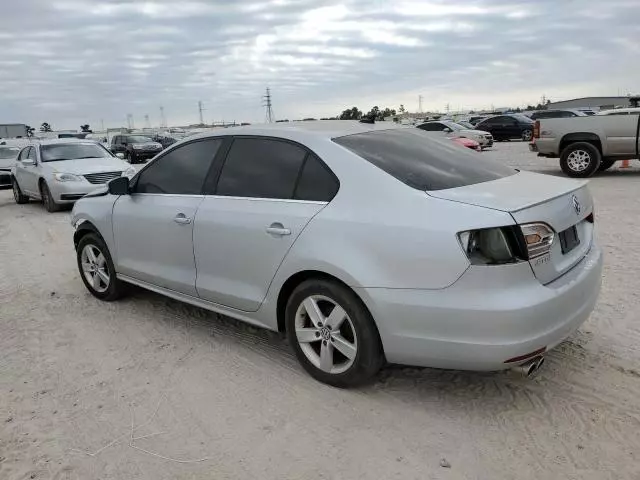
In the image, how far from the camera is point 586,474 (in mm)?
2605

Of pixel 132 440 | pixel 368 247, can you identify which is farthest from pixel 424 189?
pixel 132 440

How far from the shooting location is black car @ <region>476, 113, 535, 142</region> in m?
32.2

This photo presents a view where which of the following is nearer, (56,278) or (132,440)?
(132,440)

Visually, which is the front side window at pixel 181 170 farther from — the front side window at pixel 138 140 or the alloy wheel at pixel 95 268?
the front side window at pixel 138 140

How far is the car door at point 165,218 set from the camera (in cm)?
427

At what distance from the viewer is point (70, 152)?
517 inches

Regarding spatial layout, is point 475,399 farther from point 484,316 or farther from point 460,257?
point 460,257

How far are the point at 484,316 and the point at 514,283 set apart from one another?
0.76 ft

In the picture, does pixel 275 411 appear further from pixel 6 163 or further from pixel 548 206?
pixel 6 163

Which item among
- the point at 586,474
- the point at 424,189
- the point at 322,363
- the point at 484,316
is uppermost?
the point at 424,189

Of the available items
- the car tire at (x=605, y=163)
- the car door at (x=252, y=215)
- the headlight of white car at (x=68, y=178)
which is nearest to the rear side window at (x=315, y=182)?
the car door at (x=252, y=215)

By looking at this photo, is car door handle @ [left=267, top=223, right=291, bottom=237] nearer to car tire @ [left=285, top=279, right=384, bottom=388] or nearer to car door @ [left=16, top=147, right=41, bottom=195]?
car tire @ [left=285, top=279, right=384, bottom=388]

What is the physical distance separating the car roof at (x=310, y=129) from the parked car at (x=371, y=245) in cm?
2

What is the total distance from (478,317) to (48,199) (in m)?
11.7
